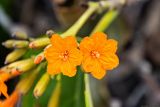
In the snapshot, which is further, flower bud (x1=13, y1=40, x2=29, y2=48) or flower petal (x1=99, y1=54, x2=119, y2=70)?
flower bud (x1=13, y1=40, x2=29, y2=48)

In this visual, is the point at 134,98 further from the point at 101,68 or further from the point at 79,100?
the point at 101,68

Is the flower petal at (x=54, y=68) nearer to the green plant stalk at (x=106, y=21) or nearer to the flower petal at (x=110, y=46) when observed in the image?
the flower petal at (x=110, y=46)

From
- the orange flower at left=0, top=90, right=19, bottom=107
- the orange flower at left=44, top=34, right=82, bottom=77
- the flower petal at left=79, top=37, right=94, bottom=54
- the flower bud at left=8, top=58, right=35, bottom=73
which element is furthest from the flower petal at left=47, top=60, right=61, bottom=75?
the orange flower at left=0, top=90, right=19, bottom=107

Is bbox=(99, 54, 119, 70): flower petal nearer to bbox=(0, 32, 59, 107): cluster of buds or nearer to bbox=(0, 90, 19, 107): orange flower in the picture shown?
bbox=(0, 32, 59, 107): cluster of buds

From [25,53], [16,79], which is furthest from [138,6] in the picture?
[25,53]

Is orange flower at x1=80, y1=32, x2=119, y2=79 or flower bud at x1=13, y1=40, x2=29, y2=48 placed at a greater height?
flower bud at x1=13, y1=40, x2=29, y2=48

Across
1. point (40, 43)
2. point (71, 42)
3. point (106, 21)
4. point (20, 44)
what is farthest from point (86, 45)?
point (106, 21)

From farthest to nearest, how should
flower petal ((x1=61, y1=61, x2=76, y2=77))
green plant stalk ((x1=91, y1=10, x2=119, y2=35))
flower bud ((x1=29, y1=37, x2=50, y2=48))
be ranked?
green plant stalk ((x1=91, y1=10, x2=119, y2=35))
flower bud ((x1=29, y1=37, x2=50, y2=48))
flower petal ((x1=61, y1=61, x2=76, y2=77))
